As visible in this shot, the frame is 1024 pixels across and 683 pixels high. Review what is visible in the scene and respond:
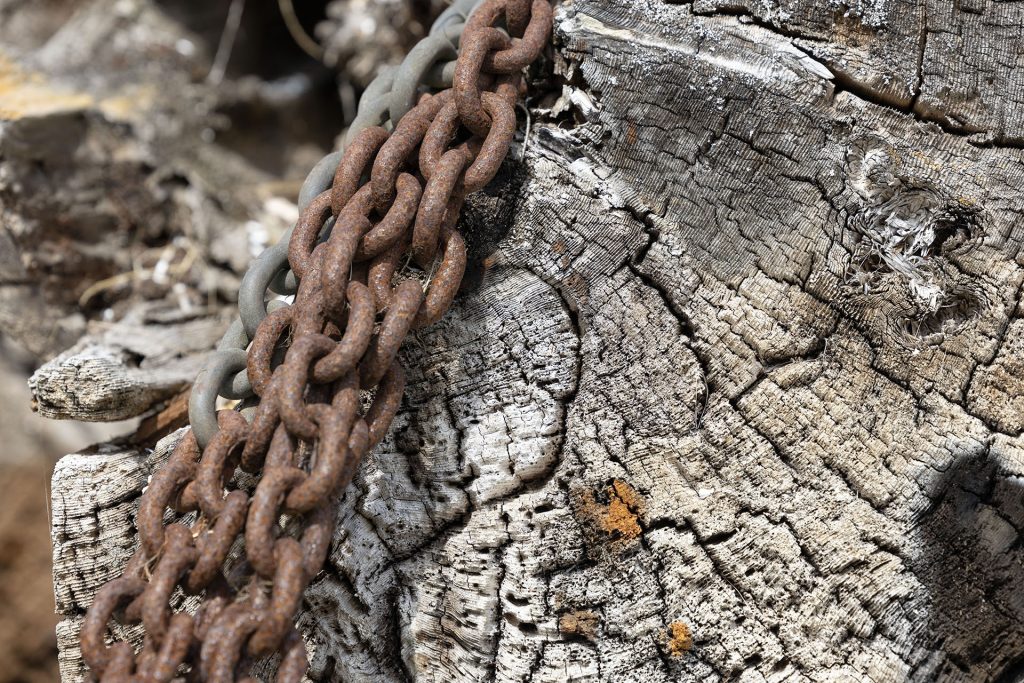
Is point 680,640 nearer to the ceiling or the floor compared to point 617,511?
nearer to the floor

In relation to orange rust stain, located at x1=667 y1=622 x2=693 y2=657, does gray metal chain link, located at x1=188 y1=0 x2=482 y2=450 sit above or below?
above

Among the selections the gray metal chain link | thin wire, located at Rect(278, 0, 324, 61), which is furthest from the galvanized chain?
thin wire, located at Rect(278, 0, 324, 61)

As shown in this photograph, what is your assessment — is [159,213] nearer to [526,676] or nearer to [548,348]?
[548,348]

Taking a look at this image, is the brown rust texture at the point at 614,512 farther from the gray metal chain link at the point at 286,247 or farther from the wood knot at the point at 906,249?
the gray metal chain link at the point at 286,247

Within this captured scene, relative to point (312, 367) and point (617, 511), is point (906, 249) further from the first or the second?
point (312, 367)

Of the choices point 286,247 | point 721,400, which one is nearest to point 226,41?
point 286,247

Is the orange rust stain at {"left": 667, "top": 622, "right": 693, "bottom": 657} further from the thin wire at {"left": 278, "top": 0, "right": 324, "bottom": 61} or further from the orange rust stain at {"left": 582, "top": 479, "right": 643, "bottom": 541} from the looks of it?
the thin wire at {"left": 278, "top": 0, "right": 324, "bottom": 61}

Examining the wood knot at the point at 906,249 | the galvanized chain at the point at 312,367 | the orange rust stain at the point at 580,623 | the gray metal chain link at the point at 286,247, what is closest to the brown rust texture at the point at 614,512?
the orange rust stain at the point at 580,623
